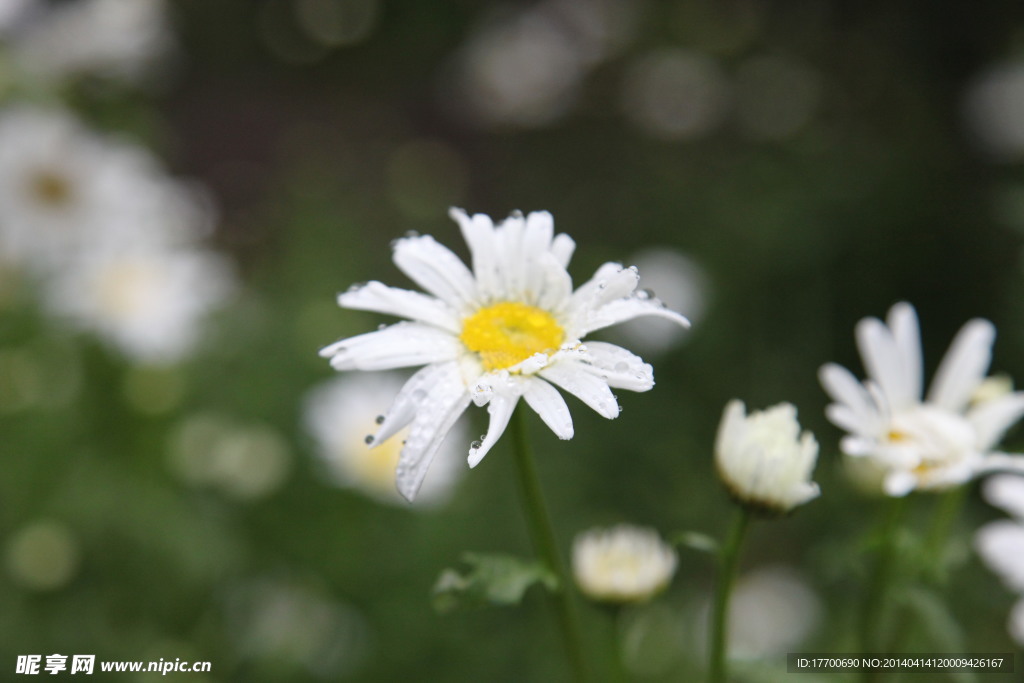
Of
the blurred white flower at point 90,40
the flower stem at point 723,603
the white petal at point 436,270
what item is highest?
the blurred white flower at point 90,40

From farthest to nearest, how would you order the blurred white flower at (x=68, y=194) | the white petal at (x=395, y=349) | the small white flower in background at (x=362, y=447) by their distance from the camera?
the blurred white flower at (x=68, y=194) < the small white flower in background at (x=362, y=447) < the white petal at (x=395, y=349)

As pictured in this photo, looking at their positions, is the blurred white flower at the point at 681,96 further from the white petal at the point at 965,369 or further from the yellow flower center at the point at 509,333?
the yellow flower center at the point at 509,333

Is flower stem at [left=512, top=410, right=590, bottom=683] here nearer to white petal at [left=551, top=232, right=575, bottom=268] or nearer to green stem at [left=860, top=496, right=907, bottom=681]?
white petal at [left=551, top=232, right=575, bottom=268]

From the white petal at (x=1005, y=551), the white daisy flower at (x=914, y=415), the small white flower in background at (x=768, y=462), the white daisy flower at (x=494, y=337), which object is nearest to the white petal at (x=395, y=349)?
the white daisy flower at (x=494, y=337)

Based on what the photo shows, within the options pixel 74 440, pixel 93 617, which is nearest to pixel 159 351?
pixel 74 440

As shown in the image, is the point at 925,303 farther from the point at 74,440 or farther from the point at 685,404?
the point at 74,440

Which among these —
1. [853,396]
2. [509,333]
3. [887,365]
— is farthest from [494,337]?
[887,365]

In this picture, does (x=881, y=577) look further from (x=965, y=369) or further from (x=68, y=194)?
(x=68, y=194)
